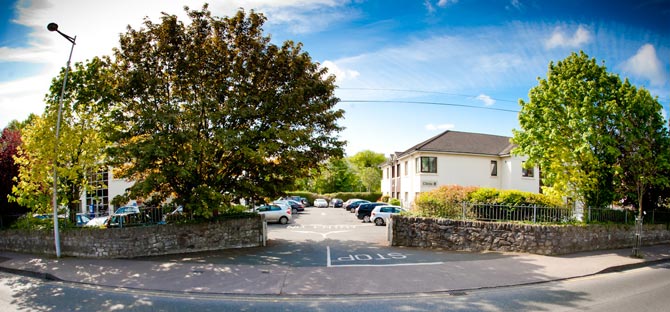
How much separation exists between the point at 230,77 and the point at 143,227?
6.71 m

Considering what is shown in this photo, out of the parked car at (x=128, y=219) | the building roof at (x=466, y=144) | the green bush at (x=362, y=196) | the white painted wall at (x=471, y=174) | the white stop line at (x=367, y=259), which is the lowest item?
the green bush at (x=362, y=196)

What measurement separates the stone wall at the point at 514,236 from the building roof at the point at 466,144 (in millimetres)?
16704

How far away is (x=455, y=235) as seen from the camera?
14969 mm

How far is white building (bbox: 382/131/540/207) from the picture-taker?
32.1 meters

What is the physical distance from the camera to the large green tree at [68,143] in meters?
12.9

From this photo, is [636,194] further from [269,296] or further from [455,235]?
[269,296]

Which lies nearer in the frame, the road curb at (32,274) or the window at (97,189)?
the road curb at (32,274)

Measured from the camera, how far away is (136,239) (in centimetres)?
1330

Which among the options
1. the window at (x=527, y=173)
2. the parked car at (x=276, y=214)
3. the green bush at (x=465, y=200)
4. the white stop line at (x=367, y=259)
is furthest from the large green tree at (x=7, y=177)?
the window at (x=527, y=173)

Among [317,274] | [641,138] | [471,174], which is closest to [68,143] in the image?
[317,274]

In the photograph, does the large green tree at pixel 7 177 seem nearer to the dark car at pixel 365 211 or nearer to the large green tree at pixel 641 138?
the dark car at pixel 365 211

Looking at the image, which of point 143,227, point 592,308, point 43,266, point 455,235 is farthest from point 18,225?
point 592,308

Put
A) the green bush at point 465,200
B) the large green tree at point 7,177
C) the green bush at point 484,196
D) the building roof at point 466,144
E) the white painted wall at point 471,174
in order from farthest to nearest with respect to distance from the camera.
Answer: the building roof at point 466,144 < the white painted wall at point 471,174 < the large green tree at point 7,177 < the green bush at point 484,196 < the green bush at point 465,200

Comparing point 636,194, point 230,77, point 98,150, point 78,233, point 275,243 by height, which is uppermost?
point 230,77
